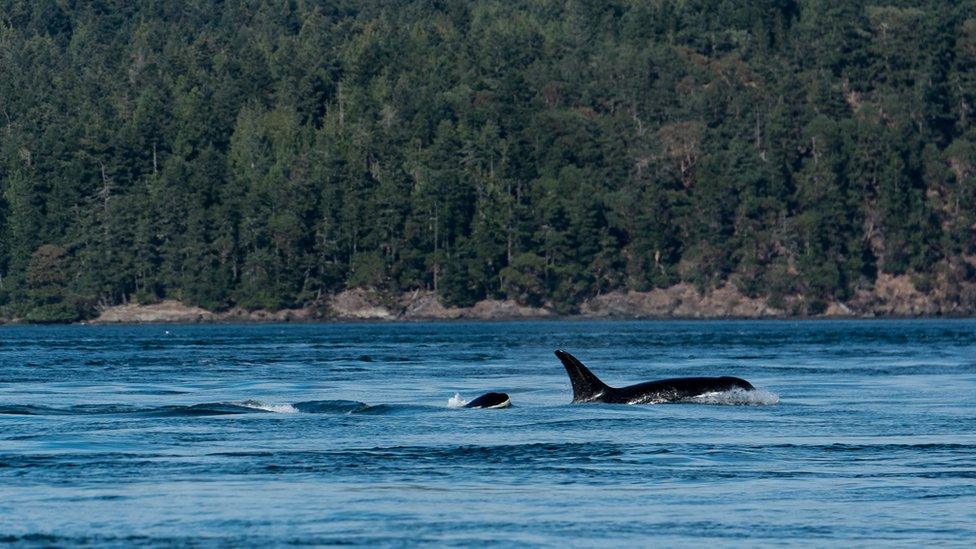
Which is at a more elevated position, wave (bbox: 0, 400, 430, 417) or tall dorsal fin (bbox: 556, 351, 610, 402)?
tall dorsal fin (bbox: 556, 351, 610, 402)

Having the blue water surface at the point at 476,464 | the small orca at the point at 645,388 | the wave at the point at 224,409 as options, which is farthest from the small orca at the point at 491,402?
the small orca at the point at 645,388

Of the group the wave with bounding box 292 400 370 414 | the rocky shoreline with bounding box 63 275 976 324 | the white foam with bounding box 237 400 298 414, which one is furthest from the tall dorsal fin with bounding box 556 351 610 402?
the rocky shoreline with bounding box 63 275 976 324

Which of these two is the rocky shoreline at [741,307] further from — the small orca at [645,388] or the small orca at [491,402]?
the small orca at [491,402]

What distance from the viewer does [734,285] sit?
19962cm

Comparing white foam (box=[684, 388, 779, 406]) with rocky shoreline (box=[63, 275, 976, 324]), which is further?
rocky shoreline (box=[63, 275, 976, 324])

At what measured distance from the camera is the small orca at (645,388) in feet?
147

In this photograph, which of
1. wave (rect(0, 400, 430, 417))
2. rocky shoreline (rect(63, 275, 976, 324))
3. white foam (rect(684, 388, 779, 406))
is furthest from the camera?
rocky shoreline (rect(63, 275, 976, 324))

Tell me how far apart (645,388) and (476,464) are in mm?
14435

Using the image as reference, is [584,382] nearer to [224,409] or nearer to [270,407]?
[270,407]

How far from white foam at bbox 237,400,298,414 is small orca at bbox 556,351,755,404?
665cm

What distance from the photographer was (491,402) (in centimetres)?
4431

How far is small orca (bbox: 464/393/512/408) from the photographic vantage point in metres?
44.2

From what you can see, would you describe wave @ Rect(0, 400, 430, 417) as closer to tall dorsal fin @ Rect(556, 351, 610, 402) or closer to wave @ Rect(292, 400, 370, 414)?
wave @ Rect(292, 400, 370, 414)

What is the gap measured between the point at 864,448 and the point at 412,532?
12.3 m
